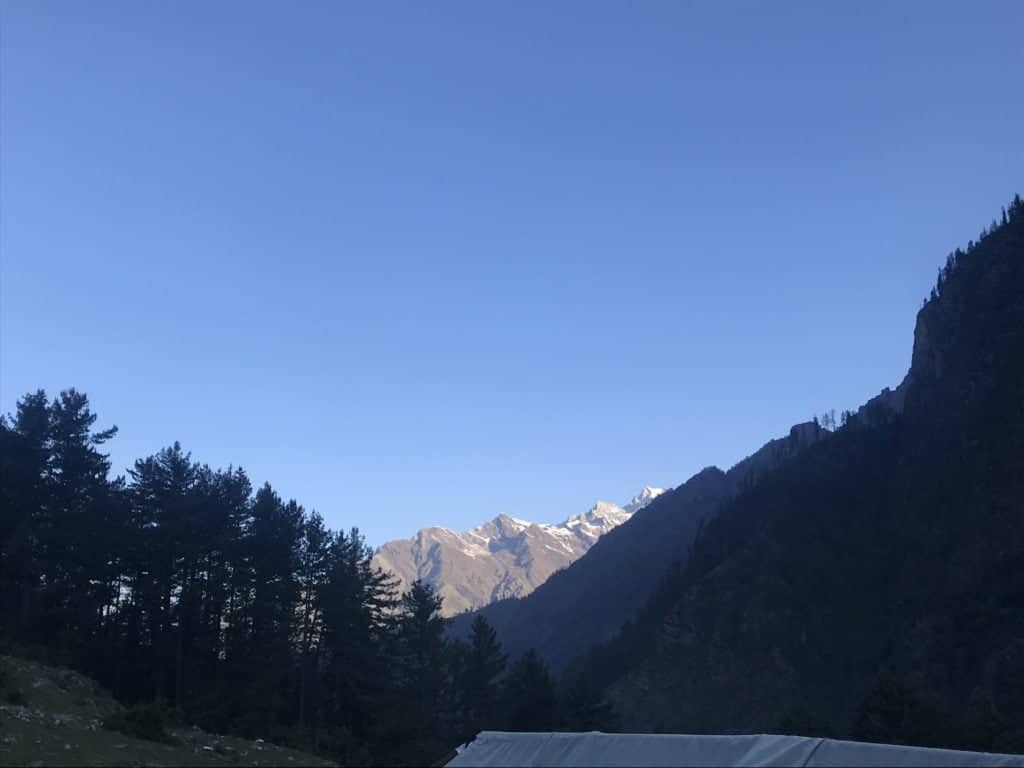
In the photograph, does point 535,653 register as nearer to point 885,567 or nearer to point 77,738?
point 77,738

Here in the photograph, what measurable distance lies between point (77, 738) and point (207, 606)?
29.8 metres

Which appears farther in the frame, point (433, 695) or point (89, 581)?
point (433, 695)

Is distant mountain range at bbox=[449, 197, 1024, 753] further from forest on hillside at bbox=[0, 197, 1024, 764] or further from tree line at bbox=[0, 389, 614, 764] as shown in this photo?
tree line at bbox=[0, 389, 614, 764]

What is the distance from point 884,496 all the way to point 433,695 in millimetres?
79258

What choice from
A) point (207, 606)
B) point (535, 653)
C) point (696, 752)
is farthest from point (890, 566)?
point (696, 752)

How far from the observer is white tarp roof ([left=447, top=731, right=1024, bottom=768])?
680cm

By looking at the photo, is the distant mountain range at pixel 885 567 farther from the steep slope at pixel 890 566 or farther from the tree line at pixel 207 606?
the tree line at pixel 207 606

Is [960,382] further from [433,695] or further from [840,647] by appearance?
[433,695]

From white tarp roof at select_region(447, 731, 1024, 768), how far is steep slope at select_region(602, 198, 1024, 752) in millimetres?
73663

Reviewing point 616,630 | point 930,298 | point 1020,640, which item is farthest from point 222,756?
point 616,630

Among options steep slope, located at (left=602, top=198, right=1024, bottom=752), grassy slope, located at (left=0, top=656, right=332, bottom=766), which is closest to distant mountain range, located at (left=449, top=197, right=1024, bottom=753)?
steep slope, located at (left=602, top=198, right=1024, bottom=752)

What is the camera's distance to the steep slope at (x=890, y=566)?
300 ft

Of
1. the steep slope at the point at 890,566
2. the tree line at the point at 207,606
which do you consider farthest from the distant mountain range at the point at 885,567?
the tree line at the point at 207,606

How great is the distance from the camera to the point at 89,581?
180 ft
